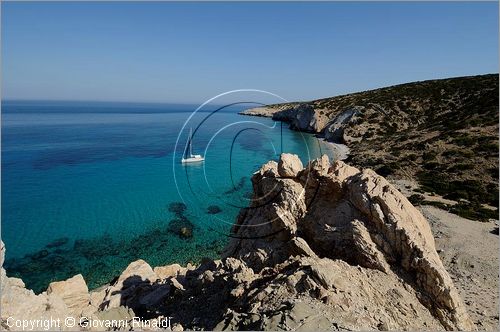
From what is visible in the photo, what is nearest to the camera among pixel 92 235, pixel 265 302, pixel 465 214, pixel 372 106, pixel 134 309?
pixel 265 302

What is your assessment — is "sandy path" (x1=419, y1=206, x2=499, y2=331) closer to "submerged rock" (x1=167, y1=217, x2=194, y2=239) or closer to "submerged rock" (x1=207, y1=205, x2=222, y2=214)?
"submerged rock" (x1=167, y1=217, x2=194, y2=239)

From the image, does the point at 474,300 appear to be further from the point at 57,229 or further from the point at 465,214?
the point at 57,229

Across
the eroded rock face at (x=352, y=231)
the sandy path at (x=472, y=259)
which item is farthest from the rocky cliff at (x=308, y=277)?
the sandy path at (x=472, y=259)

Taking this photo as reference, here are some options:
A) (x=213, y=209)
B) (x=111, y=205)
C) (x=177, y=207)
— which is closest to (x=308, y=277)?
(x=213, y=209)

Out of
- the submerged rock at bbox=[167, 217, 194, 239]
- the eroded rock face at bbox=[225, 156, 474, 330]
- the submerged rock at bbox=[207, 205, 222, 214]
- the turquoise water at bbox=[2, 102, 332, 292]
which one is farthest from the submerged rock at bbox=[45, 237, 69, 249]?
the eroded rock face at bbox=[225, 156, 474, 330]

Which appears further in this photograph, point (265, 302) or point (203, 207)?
point (203, 207)

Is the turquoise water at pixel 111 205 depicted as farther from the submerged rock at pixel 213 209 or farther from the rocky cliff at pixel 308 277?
the rocky cliff at pixel 308 277

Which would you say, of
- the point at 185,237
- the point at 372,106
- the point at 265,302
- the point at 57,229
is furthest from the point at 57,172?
the point at 372,106
